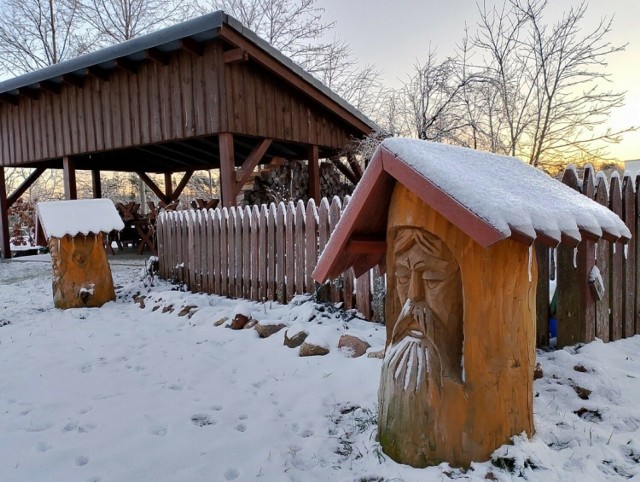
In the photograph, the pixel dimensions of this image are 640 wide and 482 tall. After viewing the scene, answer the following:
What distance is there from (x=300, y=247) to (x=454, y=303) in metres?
3.27

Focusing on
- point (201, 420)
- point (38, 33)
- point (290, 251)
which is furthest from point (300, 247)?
point (38, 33)

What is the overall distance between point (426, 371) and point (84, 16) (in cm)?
2612

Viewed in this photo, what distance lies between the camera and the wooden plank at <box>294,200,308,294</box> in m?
4.99

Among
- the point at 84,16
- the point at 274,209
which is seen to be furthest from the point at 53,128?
the point at 84,16

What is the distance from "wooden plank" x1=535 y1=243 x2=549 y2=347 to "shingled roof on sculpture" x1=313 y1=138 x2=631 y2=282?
1.19 metres

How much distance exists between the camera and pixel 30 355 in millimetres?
4008

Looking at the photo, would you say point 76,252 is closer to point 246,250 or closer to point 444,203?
point 246,250

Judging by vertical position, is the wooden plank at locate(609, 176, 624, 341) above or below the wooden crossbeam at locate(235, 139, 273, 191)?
below

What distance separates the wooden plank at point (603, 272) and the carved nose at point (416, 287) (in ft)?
7.44

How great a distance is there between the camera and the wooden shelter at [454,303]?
Answer: 1.75m

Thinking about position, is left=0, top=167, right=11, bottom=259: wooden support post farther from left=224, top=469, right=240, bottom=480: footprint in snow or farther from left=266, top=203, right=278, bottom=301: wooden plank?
left=224, top=469, right=240, bottom=480: footprint in snow

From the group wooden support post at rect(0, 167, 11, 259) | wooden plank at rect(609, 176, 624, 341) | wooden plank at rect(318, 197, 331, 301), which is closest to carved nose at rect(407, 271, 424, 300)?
wooden plank at rect(609, 176, 624, 341)

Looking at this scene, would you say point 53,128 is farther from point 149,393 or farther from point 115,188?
point 115,188

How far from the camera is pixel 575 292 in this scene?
320 centimetres
